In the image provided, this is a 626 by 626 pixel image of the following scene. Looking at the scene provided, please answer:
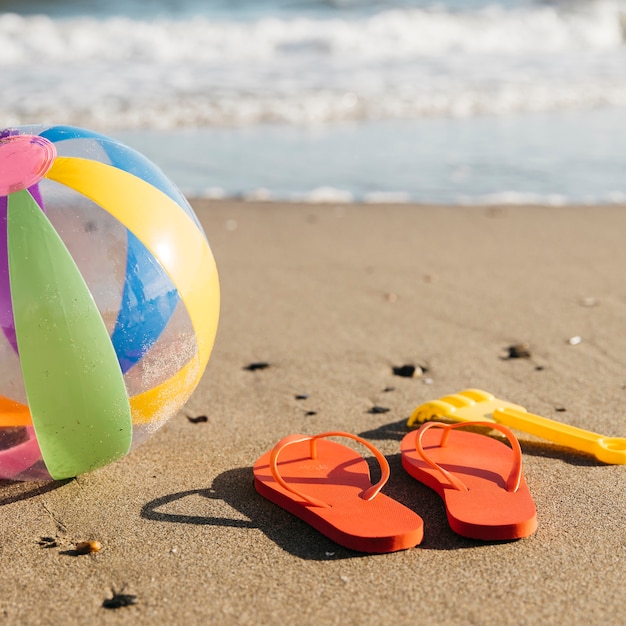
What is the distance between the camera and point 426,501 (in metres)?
2.73

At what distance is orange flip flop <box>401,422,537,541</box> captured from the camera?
248cm

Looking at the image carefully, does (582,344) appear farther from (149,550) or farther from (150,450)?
(149,550)

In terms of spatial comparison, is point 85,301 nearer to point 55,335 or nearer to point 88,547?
point 55,335

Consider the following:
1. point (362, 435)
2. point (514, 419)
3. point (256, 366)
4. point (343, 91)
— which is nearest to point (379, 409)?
point (362, 435)

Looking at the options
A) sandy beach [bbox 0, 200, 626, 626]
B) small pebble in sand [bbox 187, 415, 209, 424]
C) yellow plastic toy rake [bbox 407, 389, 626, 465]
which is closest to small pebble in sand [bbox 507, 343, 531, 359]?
sandy beach [bbox 0, 200, 626, 626]

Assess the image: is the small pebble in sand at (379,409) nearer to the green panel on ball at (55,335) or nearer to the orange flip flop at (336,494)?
the orange flip flop at (336,494)

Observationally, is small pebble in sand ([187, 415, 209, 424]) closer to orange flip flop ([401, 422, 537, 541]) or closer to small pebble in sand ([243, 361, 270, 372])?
small pebble in sand ([243, 361, 270, 372])

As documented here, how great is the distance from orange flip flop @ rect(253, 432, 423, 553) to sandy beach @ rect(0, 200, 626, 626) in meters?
0.05

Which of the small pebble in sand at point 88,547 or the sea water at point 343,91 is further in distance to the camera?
the sea water at point 343,91

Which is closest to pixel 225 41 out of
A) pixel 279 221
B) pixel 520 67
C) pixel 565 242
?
pixel 520 67

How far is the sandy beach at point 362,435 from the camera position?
2244mm

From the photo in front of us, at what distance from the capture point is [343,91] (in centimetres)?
1098

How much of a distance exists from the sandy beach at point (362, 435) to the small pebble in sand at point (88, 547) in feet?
0.09

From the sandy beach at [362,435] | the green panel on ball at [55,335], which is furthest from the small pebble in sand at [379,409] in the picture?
the green panel on ball at [55,335]
